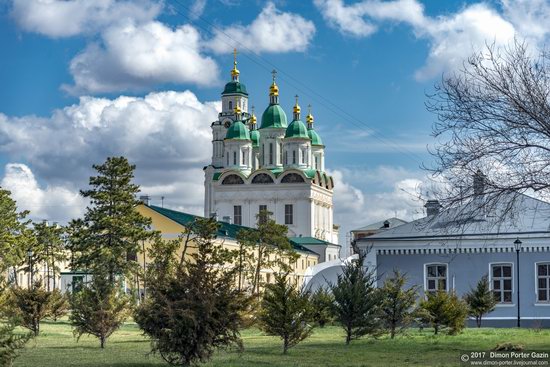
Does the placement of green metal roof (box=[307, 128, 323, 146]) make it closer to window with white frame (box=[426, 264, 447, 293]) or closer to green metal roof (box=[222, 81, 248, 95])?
green metal roof (box=[222, 81, 248, 95])

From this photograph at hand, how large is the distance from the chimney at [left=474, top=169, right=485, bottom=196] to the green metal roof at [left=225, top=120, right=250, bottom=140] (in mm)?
86182

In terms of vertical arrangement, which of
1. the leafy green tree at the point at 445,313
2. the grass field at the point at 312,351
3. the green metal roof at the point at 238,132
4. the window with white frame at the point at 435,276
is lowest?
the grass field at the point at 312,351

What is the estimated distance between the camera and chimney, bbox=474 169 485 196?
1719cm

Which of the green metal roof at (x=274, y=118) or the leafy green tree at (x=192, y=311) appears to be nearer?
the leafy green tree at (x=192, y=311)

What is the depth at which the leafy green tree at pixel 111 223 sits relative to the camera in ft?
150

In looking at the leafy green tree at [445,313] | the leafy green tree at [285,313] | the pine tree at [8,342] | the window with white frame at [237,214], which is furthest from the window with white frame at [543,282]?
the window with white frame at [237,214]

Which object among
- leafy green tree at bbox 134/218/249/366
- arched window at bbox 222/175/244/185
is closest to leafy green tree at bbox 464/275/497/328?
leafy green tree at bbox 134/218/249/366

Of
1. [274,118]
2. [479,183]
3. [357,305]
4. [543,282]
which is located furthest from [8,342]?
[274,118]

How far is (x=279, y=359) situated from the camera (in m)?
19.6

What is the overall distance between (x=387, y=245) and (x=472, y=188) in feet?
58.5

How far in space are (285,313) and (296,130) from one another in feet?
268

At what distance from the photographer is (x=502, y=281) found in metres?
34.3

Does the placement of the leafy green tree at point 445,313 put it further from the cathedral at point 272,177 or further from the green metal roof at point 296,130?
the green metal roof at point 296,130

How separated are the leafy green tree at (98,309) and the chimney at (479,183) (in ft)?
31.3
